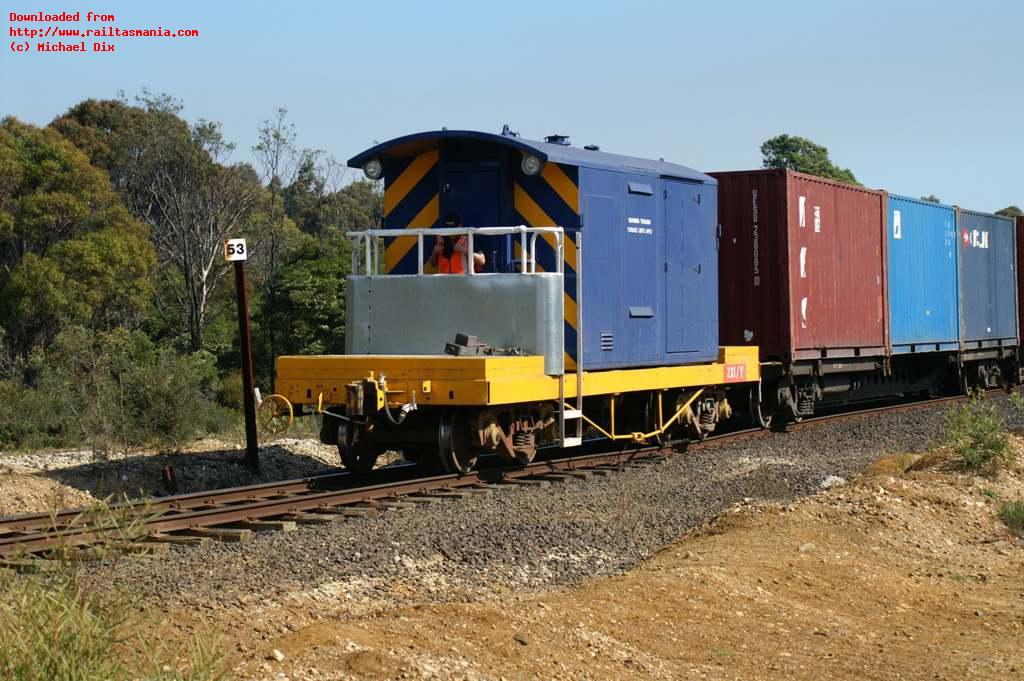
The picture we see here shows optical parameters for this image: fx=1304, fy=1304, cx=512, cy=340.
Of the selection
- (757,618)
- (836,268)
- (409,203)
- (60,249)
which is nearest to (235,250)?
(409,203)

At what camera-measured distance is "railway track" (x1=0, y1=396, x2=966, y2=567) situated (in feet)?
28.3

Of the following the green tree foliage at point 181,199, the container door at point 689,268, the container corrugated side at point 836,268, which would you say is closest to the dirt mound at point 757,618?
the container door at point 689,268

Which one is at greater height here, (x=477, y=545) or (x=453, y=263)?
(x=453, y=263)

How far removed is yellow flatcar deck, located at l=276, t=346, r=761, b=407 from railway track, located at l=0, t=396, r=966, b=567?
0.80 m

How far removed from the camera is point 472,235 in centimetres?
1220

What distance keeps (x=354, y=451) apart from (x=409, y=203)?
8.60 feet

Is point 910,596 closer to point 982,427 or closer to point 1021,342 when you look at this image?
point 982,427

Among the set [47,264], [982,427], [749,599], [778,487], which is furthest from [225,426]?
[47,264]

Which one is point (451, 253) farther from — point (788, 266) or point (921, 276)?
point (921, 276)

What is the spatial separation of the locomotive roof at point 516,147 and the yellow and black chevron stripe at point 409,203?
155mm

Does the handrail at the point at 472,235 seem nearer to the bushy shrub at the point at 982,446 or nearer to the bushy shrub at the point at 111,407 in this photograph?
the bushy shrub at the point at 111,407

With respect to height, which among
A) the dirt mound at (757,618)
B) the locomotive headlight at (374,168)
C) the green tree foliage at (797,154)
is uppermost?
the green tree foliage at (797,154)

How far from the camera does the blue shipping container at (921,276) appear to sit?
20.9 m

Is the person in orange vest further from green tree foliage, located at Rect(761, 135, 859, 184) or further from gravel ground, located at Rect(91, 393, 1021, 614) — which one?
green tree foliage, located at Rect(761, 135, 859, 184)
